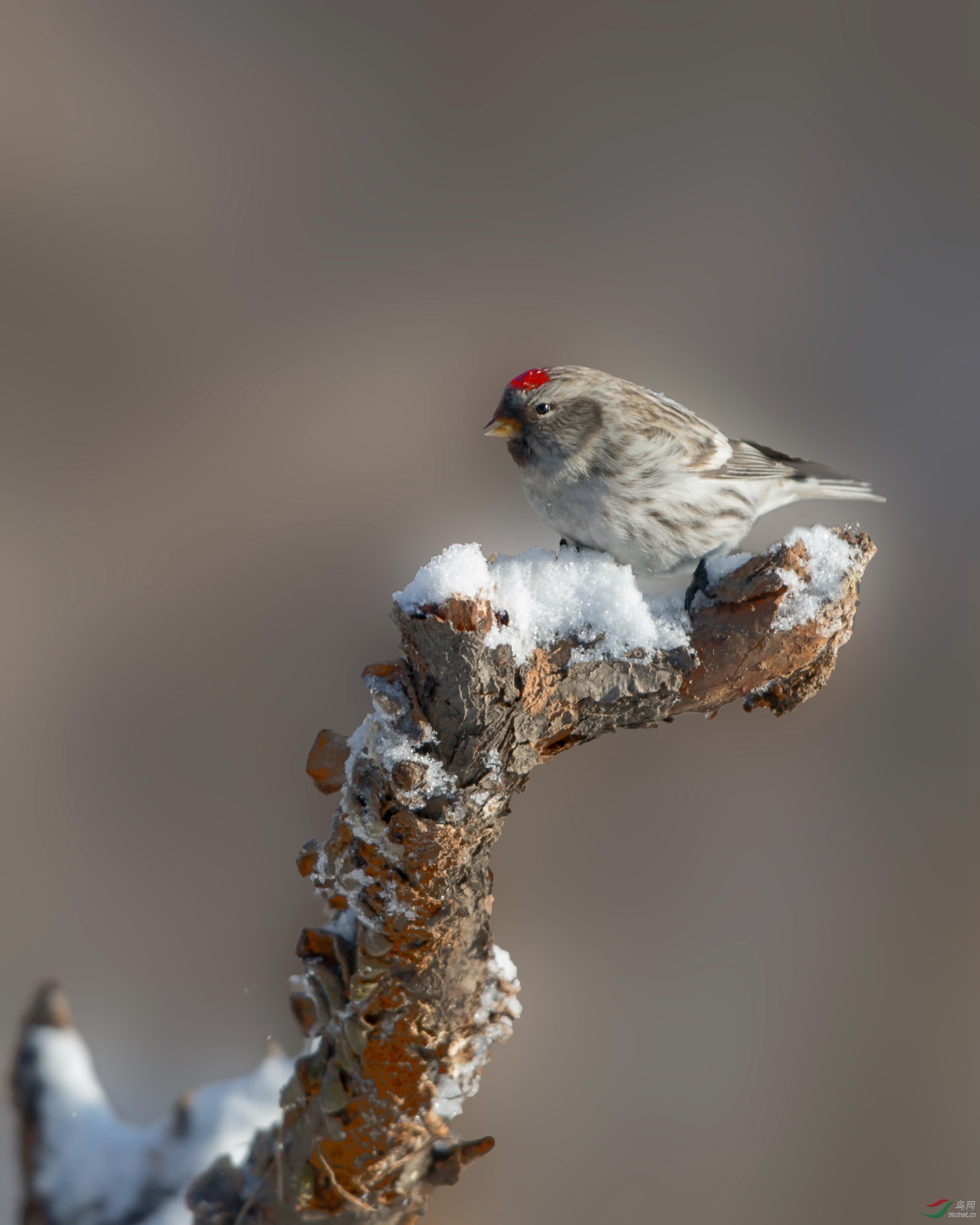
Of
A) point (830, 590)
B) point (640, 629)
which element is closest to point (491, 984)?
point (640, 629)

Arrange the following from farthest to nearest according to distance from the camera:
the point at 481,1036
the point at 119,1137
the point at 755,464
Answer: the point at 119,1137, the point at 755,464, the point at 481,1036

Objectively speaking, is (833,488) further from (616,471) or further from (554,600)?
(554,600)

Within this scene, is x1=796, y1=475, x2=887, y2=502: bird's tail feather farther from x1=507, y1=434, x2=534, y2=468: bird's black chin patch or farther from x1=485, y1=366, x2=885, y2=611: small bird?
x1=507, y1=434, x2=534, y2=468: bird's black chin patch

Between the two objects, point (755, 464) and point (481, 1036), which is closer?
point (481, 1036)

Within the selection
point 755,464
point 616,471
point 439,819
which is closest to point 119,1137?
point 439,819

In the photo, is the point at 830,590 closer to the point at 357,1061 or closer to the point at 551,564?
the point at 551,564

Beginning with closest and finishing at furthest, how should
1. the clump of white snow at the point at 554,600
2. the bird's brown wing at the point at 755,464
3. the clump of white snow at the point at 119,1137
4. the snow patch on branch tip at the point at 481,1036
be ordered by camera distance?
the clump of white snow at the point at 554,600 < the snow patch on branch tip at the point at 481,1036 < the bird's brown wing at the point at 755,464 < the clump of white snow at the point at 119,1137

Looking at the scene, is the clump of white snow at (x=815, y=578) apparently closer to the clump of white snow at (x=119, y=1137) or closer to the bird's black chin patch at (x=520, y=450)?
the bird's black chin patch at (x=520, y=450)

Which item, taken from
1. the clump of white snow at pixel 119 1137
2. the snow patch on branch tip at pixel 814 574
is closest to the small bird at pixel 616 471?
the snow patch on branch tip at pixel 814 574
